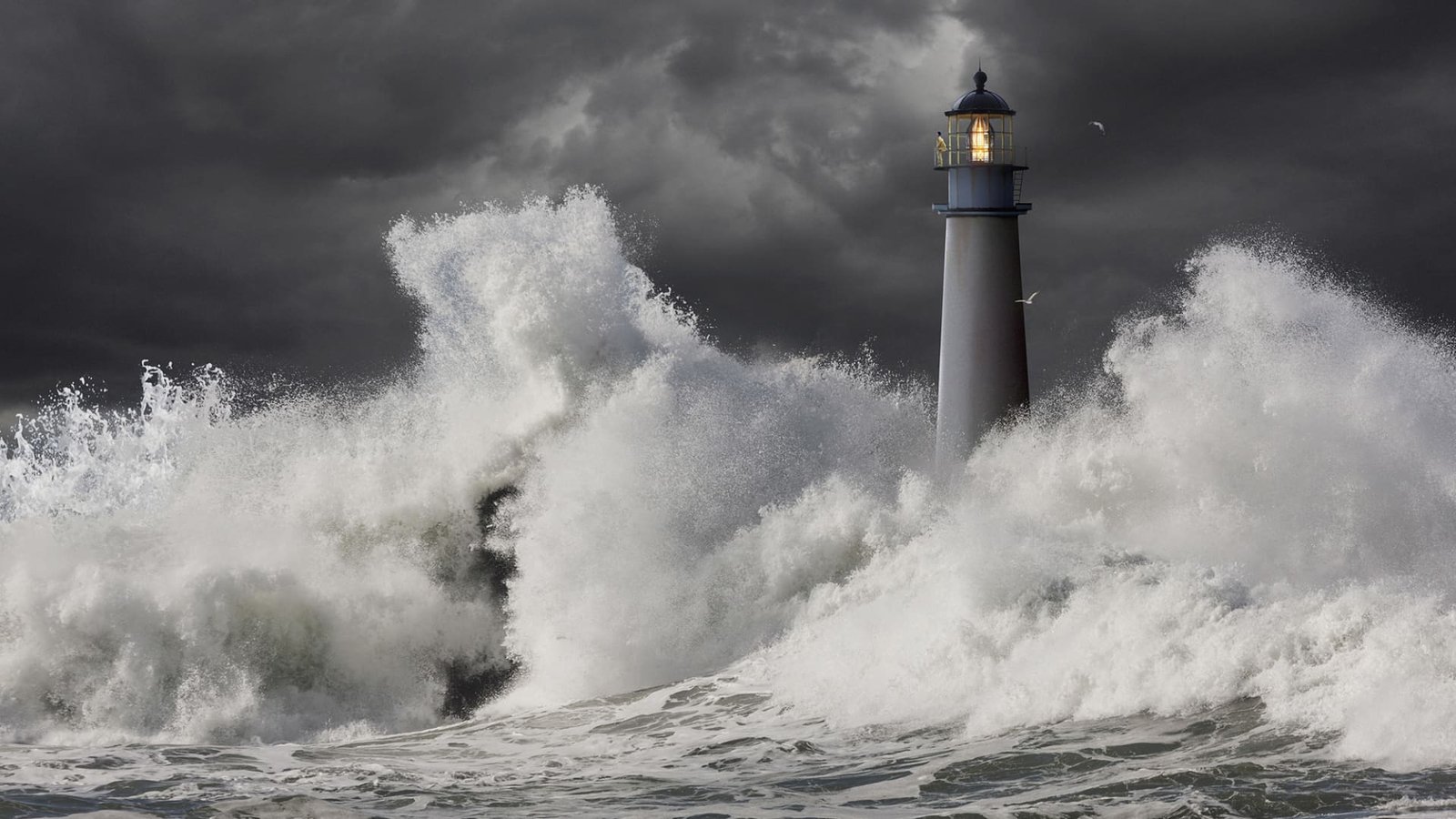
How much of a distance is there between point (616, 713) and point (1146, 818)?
588 cm

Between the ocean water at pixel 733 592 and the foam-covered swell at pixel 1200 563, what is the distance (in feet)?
0.12

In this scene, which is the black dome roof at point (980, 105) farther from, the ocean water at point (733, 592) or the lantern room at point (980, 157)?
the ocean water at point (733, 592)

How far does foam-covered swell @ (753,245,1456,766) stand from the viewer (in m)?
10.6

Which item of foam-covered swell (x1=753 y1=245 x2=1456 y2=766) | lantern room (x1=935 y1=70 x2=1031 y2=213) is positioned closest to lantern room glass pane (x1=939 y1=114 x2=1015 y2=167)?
lantern room (x1=935 y1=70 x2=1031 y2=213)

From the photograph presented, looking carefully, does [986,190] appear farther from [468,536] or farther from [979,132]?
[468,536]

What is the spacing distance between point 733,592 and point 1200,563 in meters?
4.94

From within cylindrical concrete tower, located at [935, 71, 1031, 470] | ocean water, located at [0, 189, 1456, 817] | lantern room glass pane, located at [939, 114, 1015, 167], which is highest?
lantern room glass pane, located at [939, 114, 1015, 167]

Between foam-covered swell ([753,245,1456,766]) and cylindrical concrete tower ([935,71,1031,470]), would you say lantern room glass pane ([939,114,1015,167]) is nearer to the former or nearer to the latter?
cylindrical concrete tower ([935,71,1031,470])

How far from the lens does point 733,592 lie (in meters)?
15.6

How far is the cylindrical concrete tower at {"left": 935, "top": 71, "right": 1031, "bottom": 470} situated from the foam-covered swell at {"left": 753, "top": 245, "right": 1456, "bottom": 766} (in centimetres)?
44

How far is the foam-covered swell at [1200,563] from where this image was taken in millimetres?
10602

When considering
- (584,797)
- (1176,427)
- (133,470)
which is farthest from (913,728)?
(133,470)

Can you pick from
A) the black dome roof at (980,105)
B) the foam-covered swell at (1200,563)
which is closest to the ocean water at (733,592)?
the foam-covered swell at (1200,563)

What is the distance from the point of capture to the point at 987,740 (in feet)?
35.9
